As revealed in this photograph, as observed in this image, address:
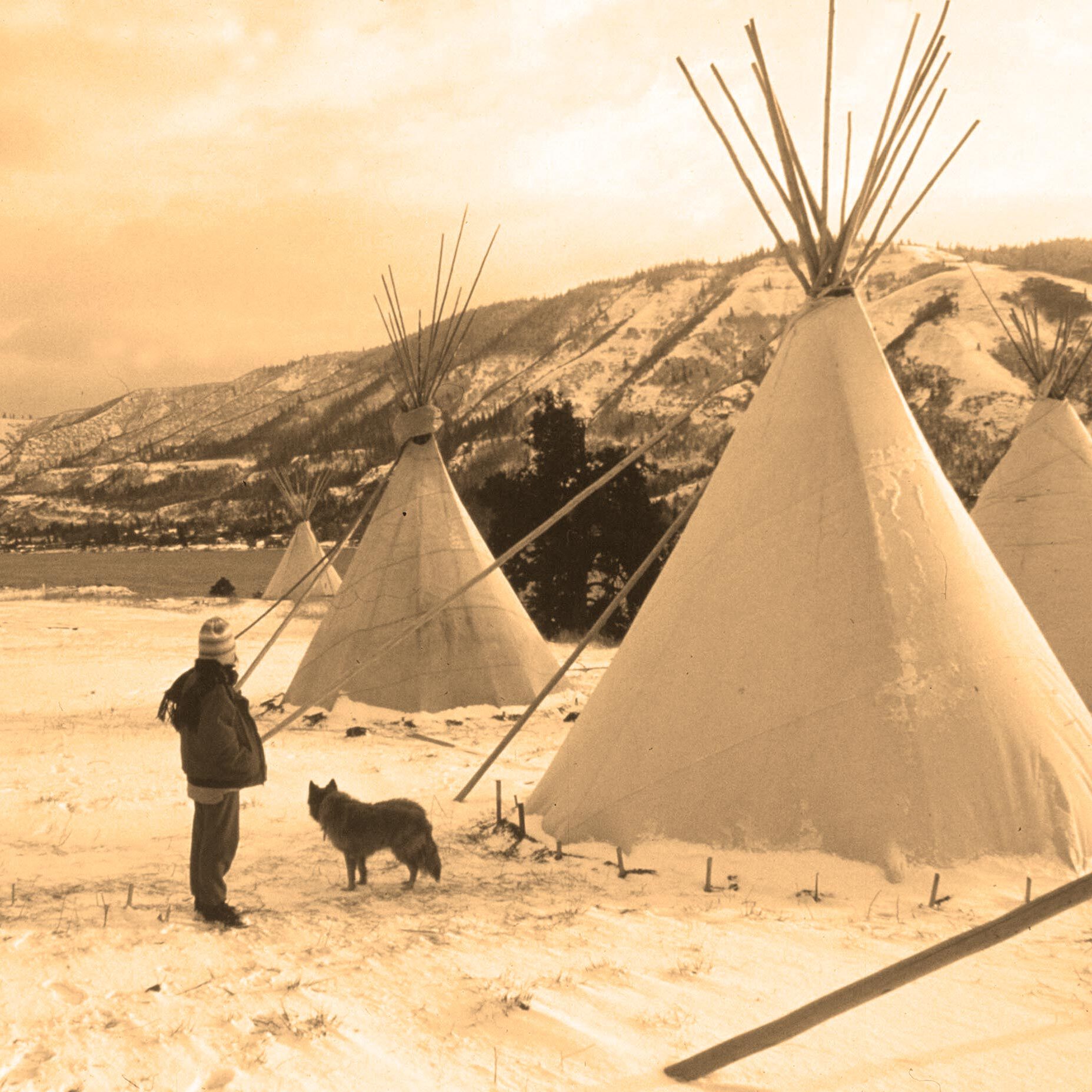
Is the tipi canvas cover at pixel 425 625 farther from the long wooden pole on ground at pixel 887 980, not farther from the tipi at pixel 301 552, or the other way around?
the tipi at pixel 301 552

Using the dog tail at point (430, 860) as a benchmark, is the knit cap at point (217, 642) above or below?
above

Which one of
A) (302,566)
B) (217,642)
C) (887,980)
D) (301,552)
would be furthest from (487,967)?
(301,552)

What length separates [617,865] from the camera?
12.9 ft

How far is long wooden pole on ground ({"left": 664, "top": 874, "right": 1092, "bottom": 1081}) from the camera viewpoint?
192 centimetres

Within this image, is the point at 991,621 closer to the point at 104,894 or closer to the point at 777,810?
the point at 777,810

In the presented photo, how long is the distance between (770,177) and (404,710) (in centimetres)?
514

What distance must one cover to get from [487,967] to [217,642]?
1424mm

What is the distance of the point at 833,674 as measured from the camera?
→ 405cm

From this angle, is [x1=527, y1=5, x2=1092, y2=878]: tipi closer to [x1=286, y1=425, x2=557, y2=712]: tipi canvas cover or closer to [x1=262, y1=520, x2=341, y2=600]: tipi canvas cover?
[x1=286, y1=425, x2=557, y2=712]: tipi canvas cover

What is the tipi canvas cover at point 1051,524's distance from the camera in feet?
24.9

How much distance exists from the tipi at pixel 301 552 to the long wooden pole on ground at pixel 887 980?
53.5ft

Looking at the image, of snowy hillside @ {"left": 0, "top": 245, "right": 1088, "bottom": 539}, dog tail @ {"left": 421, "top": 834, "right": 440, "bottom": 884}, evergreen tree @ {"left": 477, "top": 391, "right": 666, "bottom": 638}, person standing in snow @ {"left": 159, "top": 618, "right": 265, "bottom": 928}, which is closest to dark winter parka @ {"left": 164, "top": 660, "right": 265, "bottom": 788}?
person standing in snow @ {"left": 159, "top": 618, "right": 265, "bottom": 928}

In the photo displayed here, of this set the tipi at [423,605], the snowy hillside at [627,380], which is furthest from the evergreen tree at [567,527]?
the snowy hillside at [627,380]

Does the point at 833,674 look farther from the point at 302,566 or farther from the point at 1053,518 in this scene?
the point at 302,566
